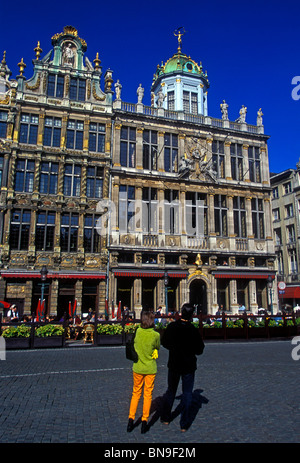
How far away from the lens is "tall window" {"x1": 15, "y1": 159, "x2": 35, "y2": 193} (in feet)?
86.4

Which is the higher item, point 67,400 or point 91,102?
point 91,102

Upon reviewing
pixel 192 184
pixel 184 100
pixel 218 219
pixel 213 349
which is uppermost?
pixel 184 100

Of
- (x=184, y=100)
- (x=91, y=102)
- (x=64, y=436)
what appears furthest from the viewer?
(x=184, y=100)

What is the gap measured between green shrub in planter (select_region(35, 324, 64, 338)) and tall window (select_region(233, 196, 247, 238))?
790 inches

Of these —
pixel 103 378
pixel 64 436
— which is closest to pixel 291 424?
pixel 64 436

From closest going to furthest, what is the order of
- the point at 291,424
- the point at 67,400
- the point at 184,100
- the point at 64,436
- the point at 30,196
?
the point at 64,436 < the point at 291,424 < the point at 67,400 < the point at 30,196 < the point at 184,100

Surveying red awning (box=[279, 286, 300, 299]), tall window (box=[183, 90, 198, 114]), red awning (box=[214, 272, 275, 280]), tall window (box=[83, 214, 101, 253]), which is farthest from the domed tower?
red awning (box=[279, 286, 300, 299])

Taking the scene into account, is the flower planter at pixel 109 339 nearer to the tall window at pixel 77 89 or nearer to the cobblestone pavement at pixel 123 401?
the cobblestone pavement at pixel 123 401

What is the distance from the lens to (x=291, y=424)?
18.5ft

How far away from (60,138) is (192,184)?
11.3 metres

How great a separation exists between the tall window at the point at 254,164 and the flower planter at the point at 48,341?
79.3 ft

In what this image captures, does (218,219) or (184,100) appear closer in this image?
(218,219)

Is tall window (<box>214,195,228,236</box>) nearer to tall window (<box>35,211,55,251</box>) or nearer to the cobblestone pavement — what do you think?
tall window (<box>35,211,55,251</box>)

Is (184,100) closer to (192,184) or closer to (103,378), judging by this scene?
(192,184)
